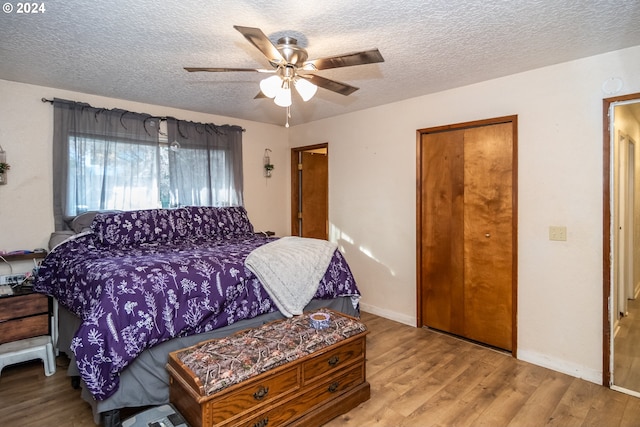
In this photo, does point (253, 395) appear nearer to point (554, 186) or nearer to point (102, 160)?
point (554, 186)

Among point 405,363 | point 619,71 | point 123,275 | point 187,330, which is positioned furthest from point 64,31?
point 619,71

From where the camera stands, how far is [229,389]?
5.51ft

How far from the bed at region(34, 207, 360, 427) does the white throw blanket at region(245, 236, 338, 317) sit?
1cm

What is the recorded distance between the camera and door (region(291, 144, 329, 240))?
5.07m

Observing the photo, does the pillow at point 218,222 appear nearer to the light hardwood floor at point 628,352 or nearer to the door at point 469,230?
the door at point 469,230

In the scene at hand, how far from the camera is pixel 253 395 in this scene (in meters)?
1.78

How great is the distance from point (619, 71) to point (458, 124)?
117cm

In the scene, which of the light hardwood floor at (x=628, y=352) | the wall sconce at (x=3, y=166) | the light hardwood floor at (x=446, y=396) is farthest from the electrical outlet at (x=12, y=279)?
the light hardwood floor at (x=628, y=352)

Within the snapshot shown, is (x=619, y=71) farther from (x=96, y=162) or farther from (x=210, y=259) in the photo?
(x=96, y=162)

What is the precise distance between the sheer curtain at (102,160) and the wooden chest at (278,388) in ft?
7.29

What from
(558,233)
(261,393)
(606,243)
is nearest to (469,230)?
(558,233)

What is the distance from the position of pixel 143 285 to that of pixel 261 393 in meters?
0.92

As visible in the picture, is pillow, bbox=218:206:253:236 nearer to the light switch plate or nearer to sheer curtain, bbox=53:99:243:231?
sheer curtain, bbox=53:99:243:231

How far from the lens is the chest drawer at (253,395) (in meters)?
1.67
